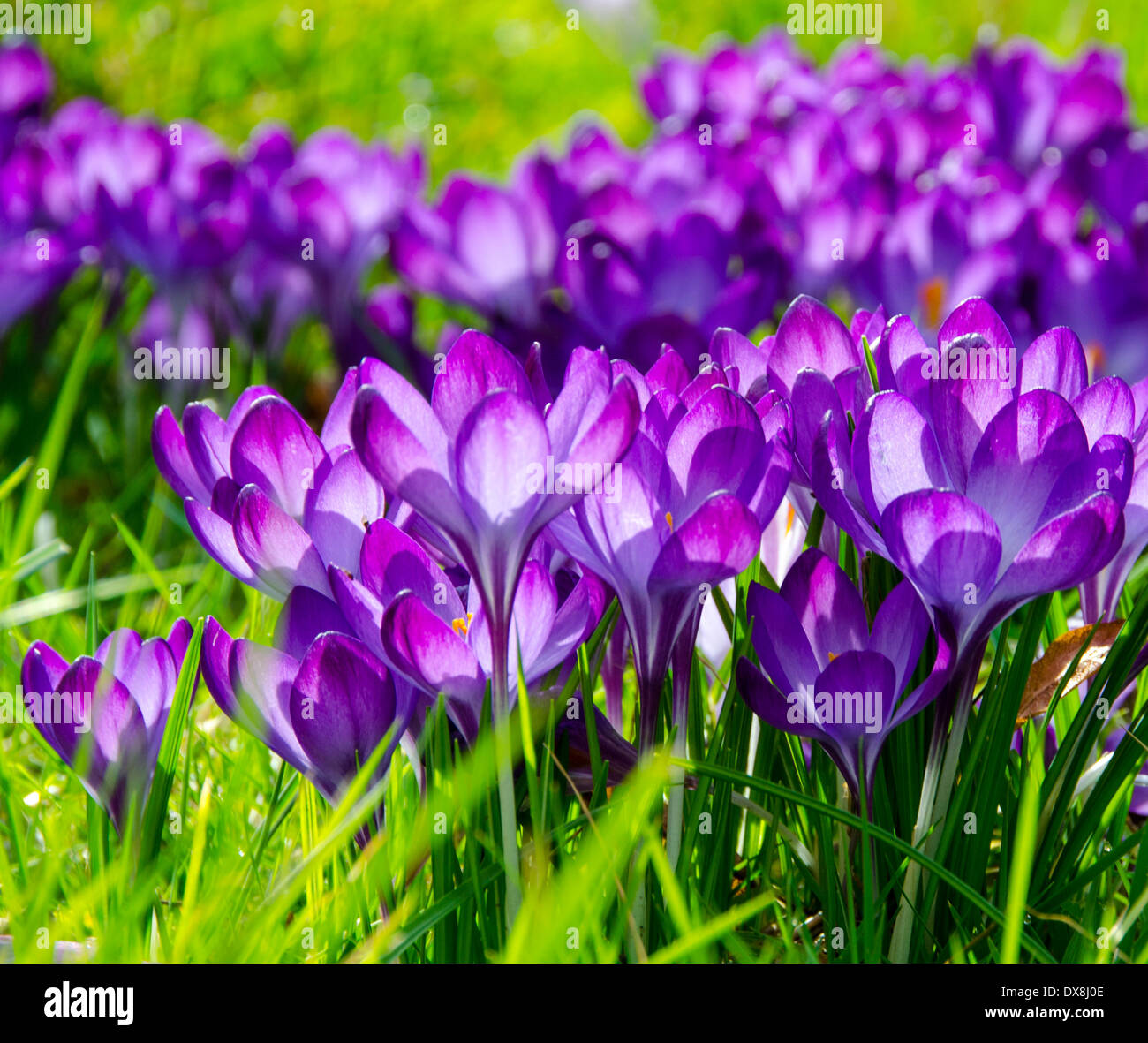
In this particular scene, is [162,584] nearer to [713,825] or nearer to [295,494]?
[295,494]

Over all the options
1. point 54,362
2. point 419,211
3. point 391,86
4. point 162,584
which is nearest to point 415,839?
point 162,584

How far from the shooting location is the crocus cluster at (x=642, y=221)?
177cm

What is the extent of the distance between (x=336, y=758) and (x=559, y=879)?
16 cm

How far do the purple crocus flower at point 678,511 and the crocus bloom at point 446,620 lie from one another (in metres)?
0.03

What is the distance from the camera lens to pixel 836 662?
76cm

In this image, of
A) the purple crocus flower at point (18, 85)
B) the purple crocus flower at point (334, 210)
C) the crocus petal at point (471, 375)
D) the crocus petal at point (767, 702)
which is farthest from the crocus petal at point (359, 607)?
the purple crocus flower at point (18, 85)

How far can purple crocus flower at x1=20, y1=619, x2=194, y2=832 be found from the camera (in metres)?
0.83

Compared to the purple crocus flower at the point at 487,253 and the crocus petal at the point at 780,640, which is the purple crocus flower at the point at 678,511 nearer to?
the crocus petal at the point at 780,640

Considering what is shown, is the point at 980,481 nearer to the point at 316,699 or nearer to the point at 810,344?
the point at 810,344

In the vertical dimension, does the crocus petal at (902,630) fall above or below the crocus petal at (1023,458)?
below

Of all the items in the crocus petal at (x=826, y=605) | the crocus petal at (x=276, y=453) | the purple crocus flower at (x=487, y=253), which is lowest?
the crocus petal at (x=826, y=605)

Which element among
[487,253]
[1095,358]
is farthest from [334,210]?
[1095,358]

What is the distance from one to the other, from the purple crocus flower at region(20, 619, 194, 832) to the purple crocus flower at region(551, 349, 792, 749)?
312mm

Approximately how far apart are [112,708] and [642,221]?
→ 1.28 meters
